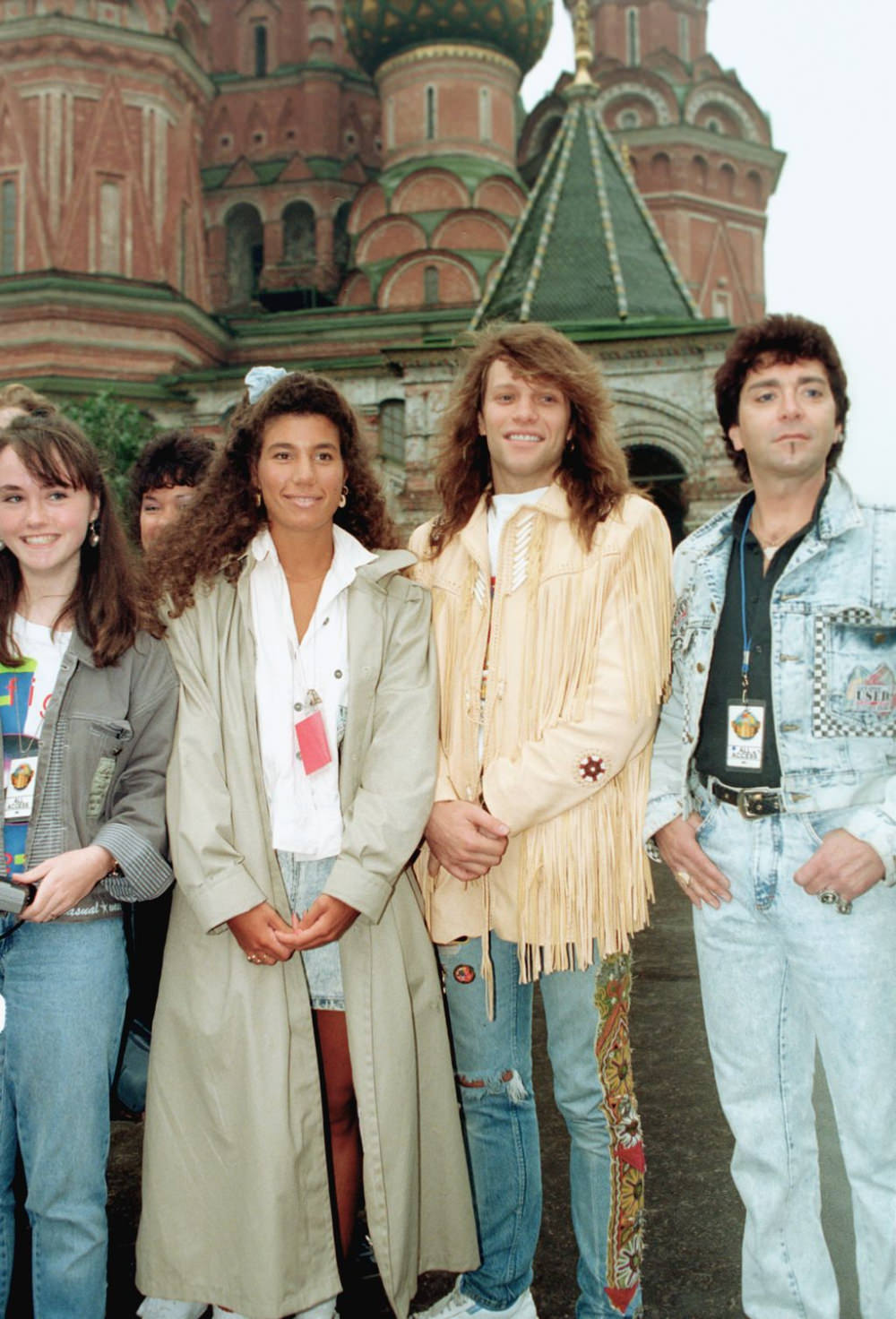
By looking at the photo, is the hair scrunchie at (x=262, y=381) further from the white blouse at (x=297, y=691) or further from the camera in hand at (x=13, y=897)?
the camera in hand at (x=13, y=897)

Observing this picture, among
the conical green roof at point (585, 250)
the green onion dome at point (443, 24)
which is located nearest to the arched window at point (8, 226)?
the green onion dome at point (443, 24)

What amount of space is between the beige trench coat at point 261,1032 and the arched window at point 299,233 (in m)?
31.5

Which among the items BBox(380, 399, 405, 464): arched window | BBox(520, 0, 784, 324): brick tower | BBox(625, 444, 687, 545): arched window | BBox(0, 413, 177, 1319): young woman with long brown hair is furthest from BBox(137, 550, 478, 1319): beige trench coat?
BBox(520, 0, 784, 324): brick tower

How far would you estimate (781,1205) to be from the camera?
251 cm

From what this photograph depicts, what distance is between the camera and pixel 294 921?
2613 mm

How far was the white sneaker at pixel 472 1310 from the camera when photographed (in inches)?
109

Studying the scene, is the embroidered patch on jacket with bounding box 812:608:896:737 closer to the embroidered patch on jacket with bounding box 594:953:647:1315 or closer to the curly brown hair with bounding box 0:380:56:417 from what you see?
the embroidered patch on jacket with bounding box 594:953:647:1315

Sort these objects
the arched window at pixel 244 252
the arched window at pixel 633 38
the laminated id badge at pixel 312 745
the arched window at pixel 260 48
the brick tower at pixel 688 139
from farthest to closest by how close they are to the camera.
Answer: the arched window at pixel 260 48 < the arched window at pixel 244 252 < the arched window at pixel 633 38 < the brick tower at pixel 688 139 < the laminated id badge at pixel 312 745

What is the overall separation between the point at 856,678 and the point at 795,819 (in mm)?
334

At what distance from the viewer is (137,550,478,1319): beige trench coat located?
8.27 ft

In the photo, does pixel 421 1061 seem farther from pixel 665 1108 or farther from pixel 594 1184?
pixel 665 1108

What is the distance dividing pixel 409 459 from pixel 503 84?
1539 cm

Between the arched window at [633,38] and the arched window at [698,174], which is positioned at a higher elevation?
the arched window at [633,38]

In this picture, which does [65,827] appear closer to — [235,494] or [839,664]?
[235,494]
